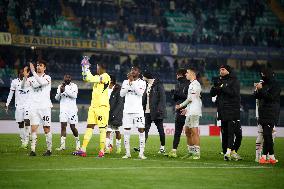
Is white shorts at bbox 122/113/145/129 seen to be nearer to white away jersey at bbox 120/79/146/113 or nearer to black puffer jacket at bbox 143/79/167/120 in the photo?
white away jersey at bbox 120/79/146/113

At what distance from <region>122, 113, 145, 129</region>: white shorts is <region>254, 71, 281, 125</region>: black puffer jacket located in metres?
3.19

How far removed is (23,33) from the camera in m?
46.8

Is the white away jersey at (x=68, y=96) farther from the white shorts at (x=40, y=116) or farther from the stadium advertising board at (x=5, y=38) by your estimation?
the stadium advertising board at (x=5, y=38)

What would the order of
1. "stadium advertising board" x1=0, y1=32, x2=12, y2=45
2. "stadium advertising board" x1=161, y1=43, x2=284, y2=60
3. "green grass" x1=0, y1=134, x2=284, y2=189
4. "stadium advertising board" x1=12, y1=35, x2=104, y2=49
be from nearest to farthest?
"green grass" x1=0, y1=134, x2=284, y2=189
"stadium advertising board" x1=0, y1=32, x2=12, y2=45
"stadium advertising board" x1=12, y1=35, x2=104, y2=49
"stadium advertising board" x1=161, y1=43, x2=284, y2=60

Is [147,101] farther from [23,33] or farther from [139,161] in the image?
[23,33]

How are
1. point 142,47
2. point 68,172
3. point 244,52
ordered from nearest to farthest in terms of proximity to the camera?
point 68,172 < point 142,47 < point 244,52

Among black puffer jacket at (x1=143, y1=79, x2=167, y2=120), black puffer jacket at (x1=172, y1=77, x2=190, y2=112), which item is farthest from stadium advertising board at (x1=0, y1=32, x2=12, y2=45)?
black puffer jacket at (x1=172, y1=77, x2=190, y2=112)

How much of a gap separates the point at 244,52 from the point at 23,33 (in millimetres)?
17984

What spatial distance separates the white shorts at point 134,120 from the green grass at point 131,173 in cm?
99

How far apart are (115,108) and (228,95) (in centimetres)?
433

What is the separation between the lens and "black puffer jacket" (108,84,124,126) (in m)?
21.5

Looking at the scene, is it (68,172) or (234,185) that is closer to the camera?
(234,185)

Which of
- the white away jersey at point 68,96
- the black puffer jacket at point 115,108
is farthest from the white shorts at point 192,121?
the white away jersey at point 68,96

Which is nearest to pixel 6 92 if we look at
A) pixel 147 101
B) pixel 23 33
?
pixel 23 33
